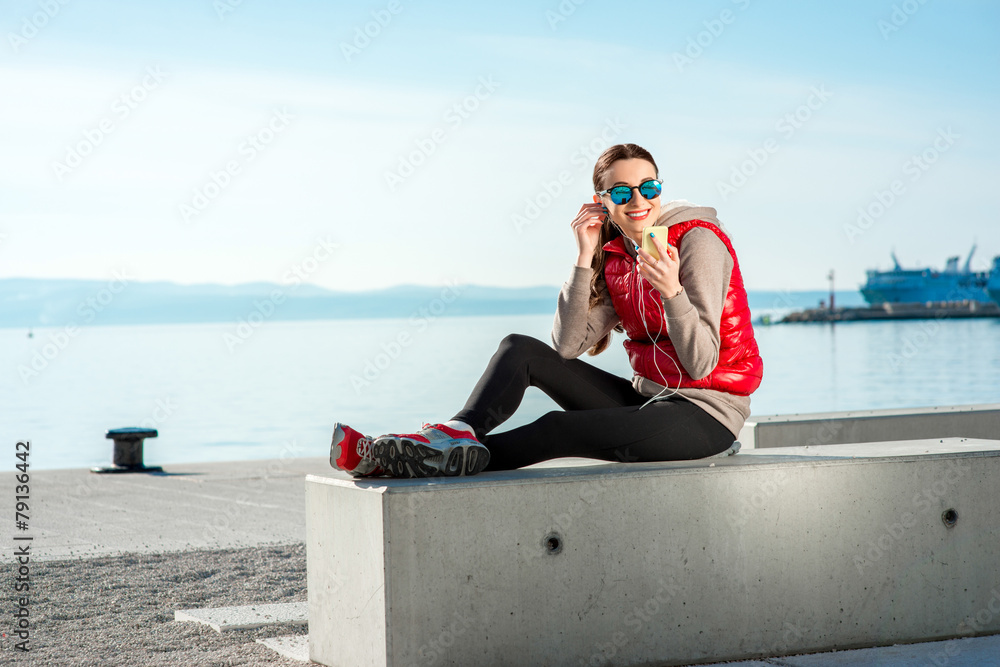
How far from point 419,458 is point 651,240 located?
1129 millimetres

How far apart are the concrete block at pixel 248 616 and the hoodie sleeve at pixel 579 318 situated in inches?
65.8

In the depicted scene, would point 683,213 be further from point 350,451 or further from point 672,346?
point 350,451

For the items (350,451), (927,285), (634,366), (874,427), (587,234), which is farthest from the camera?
(927,285)

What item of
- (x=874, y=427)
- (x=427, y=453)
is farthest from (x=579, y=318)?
(x=874, y=427)

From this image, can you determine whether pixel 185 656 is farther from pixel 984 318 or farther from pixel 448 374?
pixel 984 318

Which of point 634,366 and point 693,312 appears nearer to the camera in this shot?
point 693,312

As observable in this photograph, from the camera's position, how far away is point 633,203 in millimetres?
4191

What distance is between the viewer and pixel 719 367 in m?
4.08

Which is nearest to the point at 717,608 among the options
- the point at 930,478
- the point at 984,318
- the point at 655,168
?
the point at 930,478

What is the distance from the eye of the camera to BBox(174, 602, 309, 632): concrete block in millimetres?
4680

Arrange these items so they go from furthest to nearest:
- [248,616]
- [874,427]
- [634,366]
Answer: [874,427] < [248,616] < [634,366]

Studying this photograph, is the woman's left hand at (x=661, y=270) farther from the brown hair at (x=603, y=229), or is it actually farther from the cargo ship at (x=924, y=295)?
the cargo ship at (x=924, y=295)

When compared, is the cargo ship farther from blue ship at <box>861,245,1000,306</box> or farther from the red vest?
the red vest

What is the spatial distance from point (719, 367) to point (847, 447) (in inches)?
34.9
